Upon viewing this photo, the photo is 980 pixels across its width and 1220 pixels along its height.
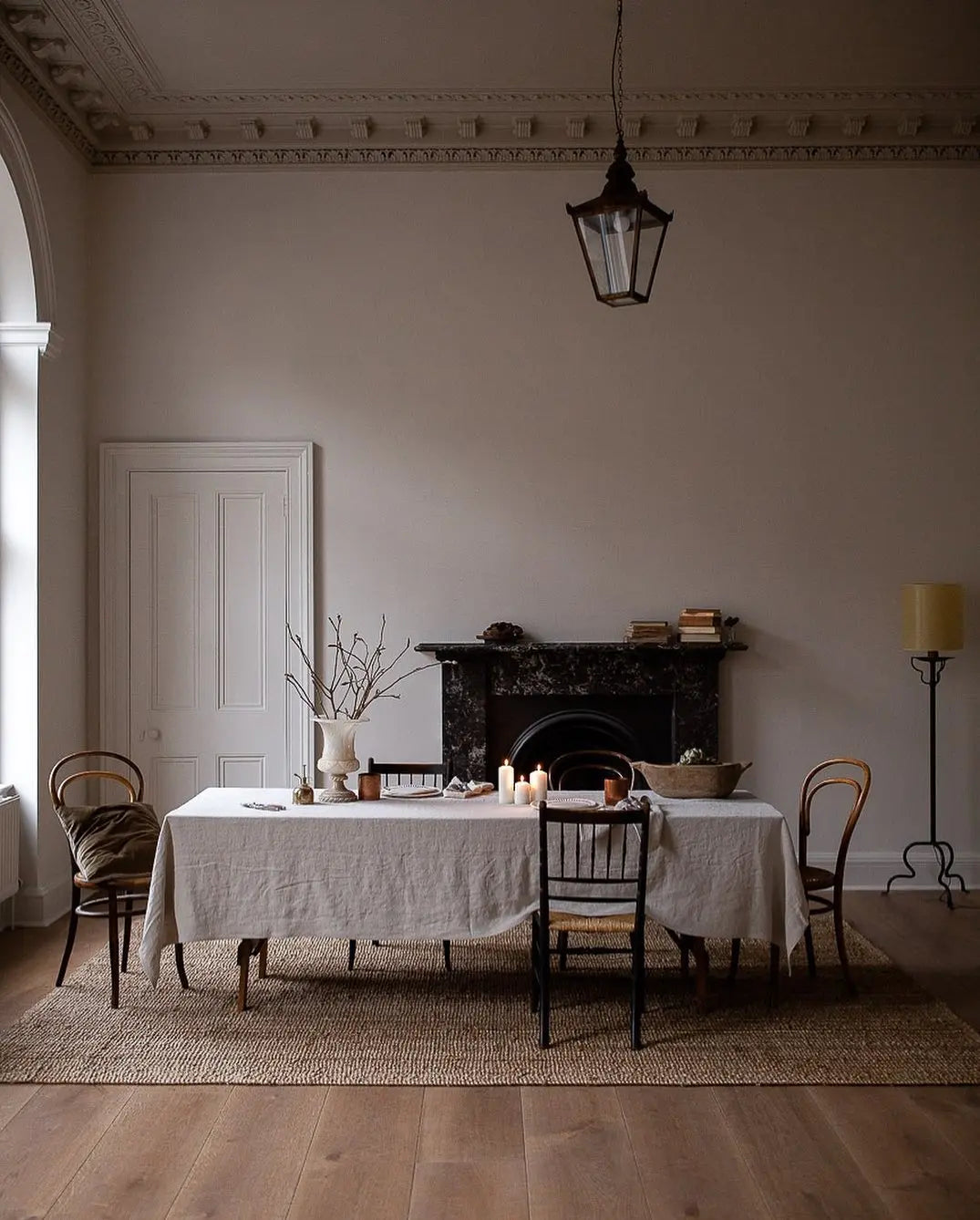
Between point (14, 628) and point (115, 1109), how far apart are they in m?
2.92

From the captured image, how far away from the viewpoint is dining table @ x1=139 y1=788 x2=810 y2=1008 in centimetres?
444

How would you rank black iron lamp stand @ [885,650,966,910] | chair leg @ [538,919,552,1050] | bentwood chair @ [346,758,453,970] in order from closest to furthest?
chair leg @ [538,919,552,1050], bentwood chair @ [346,758,453,970], black iron lamp stand @ [885,650,966,910]

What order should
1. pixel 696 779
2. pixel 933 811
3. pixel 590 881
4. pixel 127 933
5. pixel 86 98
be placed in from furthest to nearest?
pixel 933 811, pixel 86 98, pixel 127 933, pixel 696 779, pixel 590 881

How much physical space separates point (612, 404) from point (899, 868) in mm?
3146

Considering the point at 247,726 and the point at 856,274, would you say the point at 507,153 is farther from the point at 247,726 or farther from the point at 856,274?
A: the point at 247,726

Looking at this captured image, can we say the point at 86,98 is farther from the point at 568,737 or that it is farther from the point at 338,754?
the point at 568,737

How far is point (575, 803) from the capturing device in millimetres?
4715

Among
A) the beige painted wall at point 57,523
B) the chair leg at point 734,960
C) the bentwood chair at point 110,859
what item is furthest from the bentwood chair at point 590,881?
the beige painted wall at point 57,523

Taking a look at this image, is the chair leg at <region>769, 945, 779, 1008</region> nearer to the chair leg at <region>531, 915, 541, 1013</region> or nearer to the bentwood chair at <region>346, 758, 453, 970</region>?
the chair leg at <region>531, 915, 541, 1013</region>

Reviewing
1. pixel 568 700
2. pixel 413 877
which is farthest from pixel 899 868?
pixel 413 877

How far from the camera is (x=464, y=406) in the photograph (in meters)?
6.64

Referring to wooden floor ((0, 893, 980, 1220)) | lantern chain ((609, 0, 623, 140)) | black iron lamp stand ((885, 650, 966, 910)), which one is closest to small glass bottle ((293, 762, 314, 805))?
wooden floor ((0, 893, 980, 1220))

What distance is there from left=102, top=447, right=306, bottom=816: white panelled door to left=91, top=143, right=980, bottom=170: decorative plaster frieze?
180 centimetres

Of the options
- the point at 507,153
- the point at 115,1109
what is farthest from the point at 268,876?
the point at 507,153
